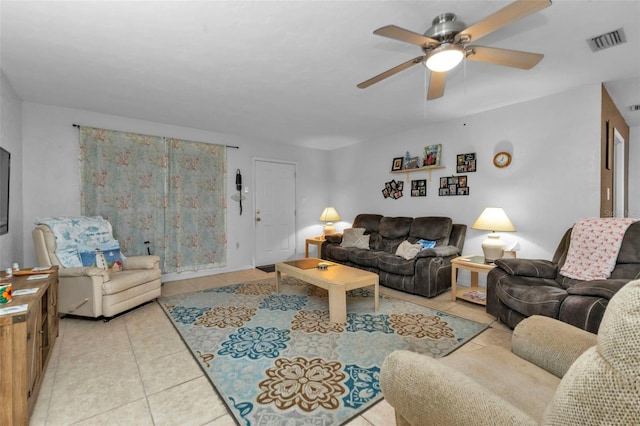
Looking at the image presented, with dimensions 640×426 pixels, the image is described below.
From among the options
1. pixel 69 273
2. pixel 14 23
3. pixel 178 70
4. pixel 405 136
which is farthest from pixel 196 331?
pixel 405 136

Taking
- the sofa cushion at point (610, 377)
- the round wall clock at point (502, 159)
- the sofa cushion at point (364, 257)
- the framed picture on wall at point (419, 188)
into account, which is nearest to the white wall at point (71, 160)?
the sofa cushion at point (364, 257)

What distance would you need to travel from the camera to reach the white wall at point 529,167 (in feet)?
10.1

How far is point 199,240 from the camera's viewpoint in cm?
465

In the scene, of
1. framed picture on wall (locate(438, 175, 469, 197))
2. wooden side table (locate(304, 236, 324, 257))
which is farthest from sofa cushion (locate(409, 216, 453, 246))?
wooden side table (locate(304, 236, 324, 257))

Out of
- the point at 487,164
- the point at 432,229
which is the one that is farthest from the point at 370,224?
the point at 487,164

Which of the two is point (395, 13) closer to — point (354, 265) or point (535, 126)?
point (535, 126)

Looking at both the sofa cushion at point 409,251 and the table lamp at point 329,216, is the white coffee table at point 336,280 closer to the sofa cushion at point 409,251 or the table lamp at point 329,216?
the sofa cushion at point 409,251

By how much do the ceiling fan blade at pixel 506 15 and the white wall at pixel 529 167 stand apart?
2303 millimetres

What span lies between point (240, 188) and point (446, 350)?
3931 millimetres

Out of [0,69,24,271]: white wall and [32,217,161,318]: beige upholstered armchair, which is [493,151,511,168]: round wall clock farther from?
[0,69,24,271]: white wall

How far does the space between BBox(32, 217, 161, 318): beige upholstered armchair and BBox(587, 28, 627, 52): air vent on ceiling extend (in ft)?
15.0

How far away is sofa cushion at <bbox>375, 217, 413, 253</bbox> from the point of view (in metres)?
4.50

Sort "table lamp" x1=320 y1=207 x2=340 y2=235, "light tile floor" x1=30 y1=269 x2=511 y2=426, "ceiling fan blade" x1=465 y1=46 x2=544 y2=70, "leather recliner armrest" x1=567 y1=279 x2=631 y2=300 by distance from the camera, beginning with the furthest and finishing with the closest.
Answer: "table lamp" x1=320 y1=207 x2=340 y2=235 → "leather recliner armrest" x1=567 y1=279 x2=631 y2=300 → "ceiling fan blade" x1=465 y1=46 x2=544 y2=70 → "light tile floor" x1=30 y1=269 x2=511 y2=426

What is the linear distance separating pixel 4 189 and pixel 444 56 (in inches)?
153
